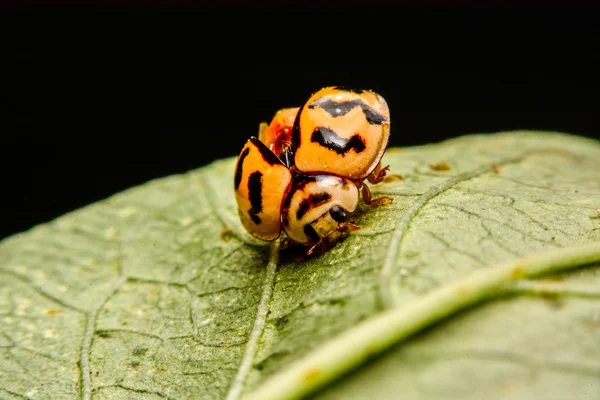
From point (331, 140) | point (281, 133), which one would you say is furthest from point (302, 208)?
point (281, 133)

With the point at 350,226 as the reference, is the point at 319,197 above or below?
above

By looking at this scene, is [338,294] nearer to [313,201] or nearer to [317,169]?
[313,201]

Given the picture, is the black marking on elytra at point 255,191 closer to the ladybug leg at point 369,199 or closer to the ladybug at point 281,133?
the ladybug at point 281,133

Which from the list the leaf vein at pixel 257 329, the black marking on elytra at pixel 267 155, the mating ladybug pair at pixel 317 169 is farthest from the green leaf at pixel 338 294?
the black marking on elytra at pixel 267 155

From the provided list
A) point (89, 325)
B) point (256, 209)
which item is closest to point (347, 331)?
point (256, 209)

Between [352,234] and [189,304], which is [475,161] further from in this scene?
[189,304]

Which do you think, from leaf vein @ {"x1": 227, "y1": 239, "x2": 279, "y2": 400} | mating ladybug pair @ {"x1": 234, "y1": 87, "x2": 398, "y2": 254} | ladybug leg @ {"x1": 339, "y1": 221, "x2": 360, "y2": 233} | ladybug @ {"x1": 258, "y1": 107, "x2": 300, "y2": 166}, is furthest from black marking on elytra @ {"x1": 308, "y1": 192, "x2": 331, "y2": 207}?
leaf vein @ {"x1": 227, "y1": 239, "x2": 279, "y2": 400}
